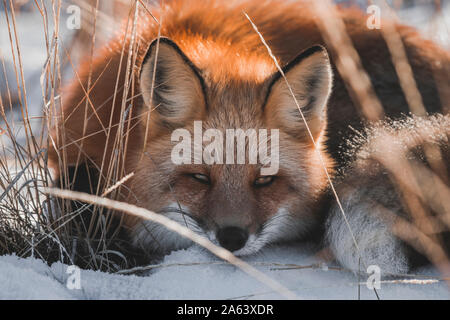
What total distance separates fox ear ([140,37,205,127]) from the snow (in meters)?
0.81

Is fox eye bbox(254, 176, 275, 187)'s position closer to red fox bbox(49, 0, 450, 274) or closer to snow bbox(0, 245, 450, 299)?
red fox bbox(49, 0, 450, 274)

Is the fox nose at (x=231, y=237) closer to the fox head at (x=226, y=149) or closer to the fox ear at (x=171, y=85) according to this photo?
the fox head at (x=226, y=149)

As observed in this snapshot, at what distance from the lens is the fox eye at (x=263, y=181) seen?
2443 millimetres

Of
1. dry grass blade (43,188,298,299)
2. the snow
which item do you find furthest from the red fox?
dry grass blade (43,188,298,299)

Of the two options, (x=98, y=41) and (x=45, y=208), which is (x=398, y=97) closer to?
(x=45, y=208)

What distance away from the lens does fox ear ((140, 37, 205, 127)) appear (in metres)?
2.26

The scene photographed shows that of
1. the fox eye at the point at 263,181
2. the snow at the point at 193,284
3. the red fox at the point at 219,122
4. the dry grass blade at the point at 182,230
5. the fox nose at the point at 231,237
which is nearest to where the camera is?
the dry grass blade at the point at 182,230

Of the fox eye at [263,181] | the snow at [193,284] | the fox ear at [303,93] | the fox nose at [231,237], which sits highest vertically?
the fox ear at [303,93]

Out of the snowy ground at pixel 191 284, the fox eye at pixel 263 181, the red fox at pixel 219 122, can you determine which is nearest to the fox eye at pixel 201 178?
the red fox at pixel 219 122

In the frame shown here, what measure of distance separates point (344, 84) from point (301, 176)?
2.92 feet

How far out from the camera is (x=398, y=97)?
10.0 feet

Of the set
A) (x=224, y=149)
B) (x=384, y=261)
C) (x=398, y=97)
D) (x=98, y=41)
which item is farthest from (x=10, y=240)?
(x=98, y=41)

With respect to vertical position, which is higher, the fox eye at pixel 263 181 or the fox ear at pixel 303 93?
the fox ear at pixel 303 93

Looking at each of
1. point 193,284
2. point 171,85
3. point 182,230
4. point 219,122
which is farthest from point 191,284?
point 171,85
